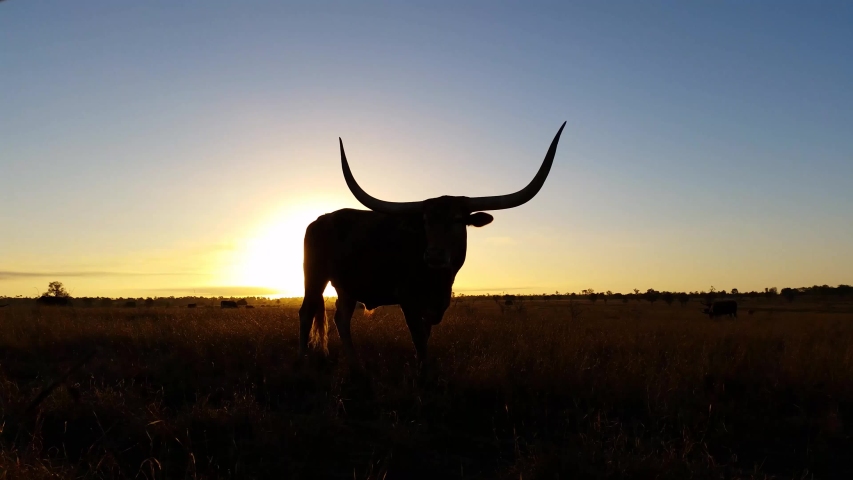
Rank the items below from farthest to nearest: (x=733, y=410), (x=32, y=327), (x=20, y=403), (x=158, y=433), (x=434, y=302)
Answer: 1. (x=32, y=327)
2. (x=434, y=302)
3. (x=733, y=410)
4. (x=20, y=403)
5. (x=158, y=433)

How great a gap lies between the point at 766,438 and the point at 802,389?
175cm

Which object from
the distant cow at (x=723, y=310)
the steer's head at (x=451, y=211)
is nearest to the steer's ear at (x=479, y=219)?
the steer's head at (x=451, y=211)

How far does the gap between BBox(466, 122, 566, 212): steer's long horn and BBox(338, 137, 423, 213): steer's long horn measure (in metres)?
0.71

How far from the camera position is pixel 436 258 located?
604 cm

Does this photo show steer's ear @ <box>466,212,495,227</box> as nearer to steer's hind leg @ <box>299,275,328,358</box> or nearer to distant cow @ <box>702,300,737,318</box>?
steer's hind leg @ <box>299,275,328,358</box>

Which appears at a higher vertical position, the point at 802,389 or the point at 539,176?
the point at 539,176

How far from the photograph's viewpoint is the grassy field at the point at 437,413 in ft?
11.8

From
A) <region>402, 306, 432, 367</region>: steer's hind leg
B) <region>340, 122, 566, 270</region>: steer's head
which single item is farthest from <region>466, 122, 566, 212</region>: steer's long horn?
<region>402, 306, 432, 367</region>: steer's hind leg

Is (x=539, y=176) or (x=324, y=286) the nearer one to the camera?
(x=539, y=176)

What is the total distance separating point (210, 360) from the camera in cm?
707

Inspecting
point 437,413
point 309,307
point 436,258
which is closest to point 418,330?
point 436,258

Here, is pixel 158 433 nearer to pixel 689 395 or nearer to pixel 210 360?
pixel 210 360

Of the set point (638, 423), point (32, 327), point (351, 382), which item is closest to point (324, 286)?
point (351, 382)

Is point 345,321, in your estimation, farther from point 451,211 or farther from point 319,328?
point 451,211
